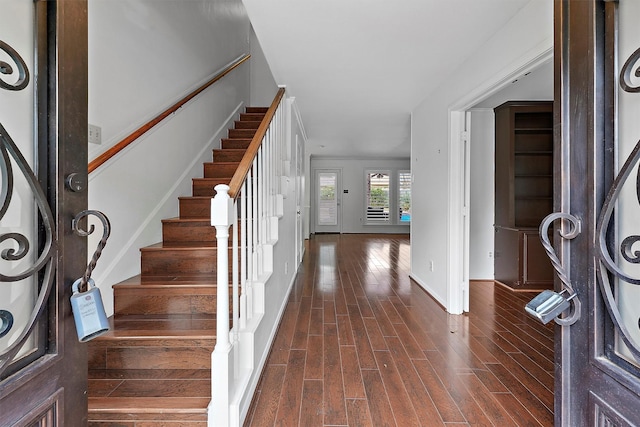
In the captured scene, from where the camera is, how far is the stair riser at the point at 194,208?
2.80 meters

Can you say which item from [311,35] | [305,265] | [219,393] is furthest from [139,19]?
[305,265]

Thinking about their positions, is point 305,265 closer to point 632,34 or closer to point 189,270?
point 189,270

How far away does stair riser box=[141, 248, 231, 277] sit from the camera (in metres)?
2.22

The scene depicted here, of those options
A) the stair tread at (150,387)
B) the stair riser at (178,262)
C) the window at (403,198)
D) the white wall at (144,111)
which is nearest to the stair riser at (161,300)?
the white wall at (144,111)

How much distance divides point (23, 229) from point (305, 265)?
476cm

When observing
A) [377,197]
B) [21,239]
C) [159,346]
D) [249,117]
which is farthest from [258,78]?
[21,239]

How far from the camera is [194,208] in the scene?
9.20 ft

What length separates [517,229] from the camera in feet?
12.7

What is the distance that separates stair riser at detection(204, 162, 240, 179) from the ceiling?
Result: 103 centimetres

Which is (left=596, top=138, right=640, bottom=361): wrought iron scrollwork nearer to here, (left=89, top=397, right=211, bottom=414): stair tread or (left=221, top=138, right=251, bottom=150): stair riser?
(left=89, top=397, right=211, bottom=414): stair tread

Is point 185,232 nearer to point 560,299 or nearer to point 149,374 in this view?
point 149,374

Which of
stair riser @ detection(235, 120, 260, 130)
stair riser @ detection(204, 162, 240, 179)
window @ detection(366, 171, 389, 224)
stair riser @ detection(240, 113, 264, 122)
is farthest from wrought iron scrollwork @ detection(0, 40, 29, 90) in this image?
window @ detection(366, 171, 389, 224)

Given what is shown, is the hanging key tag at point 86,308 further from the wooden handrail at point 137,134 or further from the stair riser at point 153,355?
the wooden handrail at point 137,134

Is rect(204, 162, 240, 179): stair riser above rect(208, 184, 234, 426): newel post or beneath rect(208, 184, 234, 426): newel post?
above
